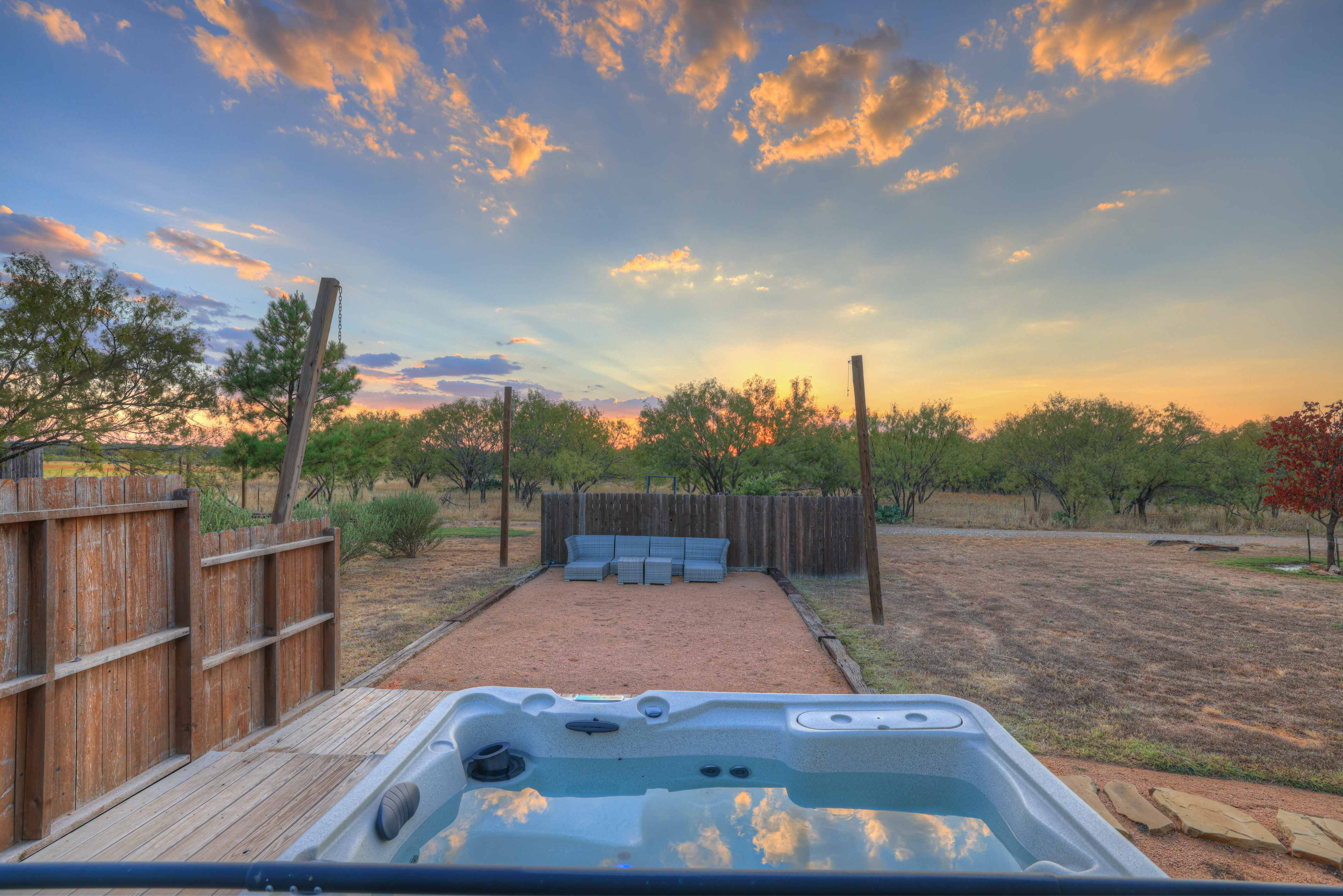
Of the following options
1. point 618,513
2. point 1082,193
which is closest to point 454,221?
point 618,513

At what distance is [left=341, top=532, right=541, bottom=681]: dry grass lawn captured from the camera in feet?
20.9

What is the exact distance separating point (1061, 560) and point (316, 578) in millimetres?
15075

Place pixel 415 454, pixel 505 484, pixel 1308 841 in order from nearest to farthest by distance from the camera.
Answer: pixel 1308 841
pixel 505 484
pixel 415 454

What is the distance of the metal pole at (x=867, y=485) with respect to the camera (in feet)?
23.5

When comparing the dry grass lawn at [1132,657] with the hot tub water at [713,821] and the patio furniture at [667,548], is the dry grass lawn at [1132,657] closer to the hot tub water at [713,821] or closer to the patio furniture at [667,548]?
the hot tub water at [713,821]

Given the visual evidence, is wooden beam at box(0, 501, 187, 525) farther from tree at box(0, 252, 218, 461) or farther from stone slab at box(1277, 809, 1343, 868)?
tree at box(0, 252, 218, 461)

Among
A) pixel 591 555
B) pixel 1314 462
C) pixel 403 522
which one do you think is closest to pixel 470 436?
pixel 403 522

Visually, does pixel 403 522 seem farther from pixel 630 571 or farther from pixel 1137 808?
pixel 1137 808

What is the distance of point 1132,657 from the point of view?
595cm

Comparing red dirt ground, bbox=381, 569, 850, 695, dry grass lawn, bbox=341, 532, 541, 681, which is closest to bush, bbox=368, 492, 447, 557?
dry grass lawn, bbox=341, 532, 541, 681

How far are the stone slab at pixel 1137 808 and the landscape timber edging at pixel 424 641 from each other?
5551 millimetres

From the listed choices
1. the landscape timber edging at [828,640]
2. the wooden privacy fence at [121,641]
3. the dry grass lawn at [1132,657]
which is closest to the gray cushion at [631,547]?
the landscape timber edging at [828,640]

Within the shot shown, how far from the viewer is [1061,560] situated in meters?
12.9

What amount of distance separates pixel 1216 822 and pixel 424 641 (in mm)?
6685
